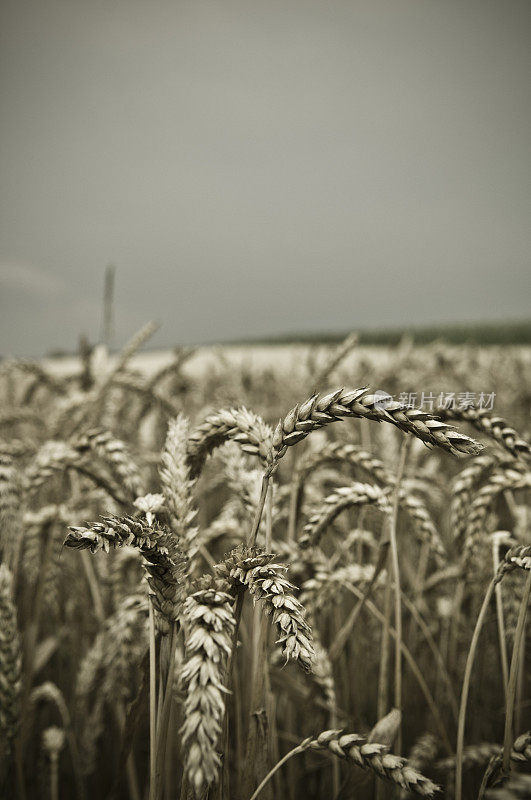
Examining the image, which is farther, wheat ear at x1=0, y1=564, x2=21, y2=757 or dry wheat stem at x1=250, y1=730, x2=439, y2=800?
wheat ear at x1=0, y1=564, x2=21, y2=757

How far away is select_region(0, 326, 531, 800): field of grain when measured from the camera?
2.31 feet

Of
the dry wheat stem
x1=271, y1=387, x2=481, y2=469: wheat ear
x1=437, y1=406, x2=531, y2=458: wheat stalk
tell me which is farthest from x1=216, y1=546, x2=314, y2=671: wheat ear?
x1=437, y1=406, x2=531, y2=458: wheat stalk

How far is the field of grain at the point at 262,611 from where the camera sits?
0.70 metres

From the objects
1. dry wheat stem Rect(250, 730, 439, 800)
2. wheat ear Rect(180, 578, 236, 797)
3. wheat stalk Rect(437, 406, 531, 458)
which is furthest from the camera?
wheat stalk Rect(437, 406, 531, 458)

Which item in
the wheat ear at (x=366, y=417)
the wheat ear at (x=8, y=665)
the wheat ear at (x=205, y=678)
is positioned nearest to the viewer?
the wheat ear at (x=205, y=678)

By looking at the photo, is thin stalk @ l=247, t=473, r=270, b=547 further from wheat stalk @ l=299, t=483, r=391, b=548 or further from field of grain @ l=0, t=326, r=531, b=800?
wheat stalk @ l=299, t=483, r=391, b=548

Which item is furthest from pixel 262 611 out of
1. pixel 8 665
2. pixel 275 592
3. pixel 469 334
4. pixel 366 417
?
pixel 469 334

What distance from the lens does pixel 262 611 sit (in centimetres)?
99

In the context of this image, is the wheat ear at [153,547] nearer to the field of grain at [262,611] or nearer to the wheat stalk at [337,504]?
the field of grain at [262,611]

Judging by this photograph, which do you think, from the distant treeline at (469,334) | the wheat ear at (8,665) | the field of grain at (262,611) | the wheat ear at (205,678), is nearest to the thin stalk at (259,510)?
the field of grain at (262,611)

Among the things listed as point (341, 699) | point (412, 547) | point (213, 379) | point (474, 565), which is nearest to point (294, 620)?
point (474, 565)

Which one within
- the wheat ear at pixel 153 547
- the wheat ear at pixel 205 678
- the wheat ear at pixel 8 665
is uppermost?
the wheat ear at pixel 153 547

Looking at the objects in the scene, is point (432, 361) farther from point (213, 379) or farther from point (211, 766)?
point (211, 766)

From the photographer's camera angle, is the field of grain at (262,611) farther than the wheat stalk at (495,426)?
No
